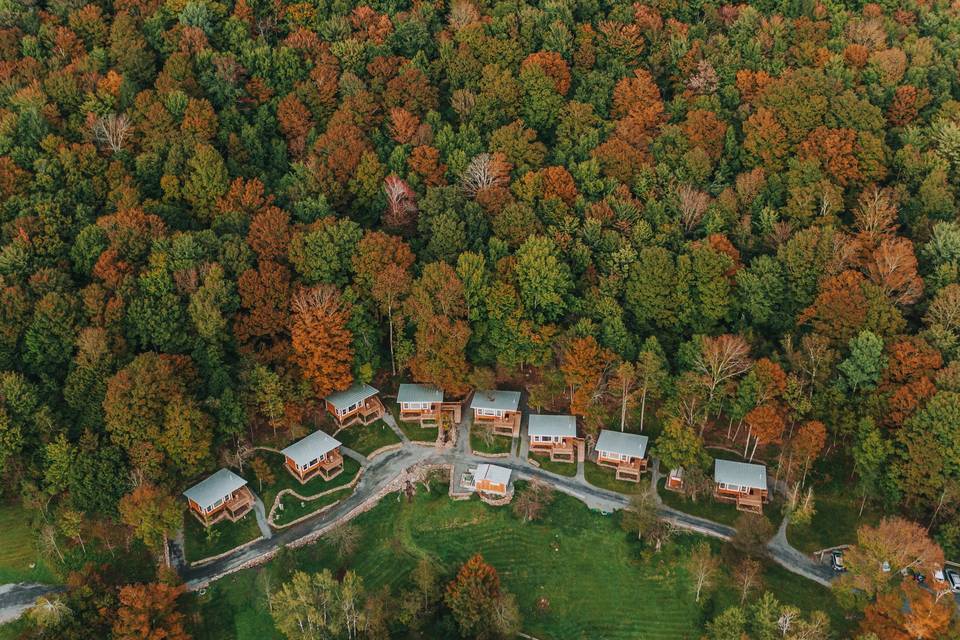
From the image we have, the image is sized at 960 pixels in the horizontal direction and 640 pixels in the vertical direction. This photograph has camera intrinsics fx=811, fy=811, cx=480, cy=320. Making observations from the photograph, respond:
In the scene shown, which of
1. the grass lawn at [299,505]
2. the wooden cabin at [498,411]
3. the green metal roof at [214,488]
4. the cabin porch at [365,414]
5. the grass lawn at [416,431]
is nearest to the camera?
the green metal roof at [214,488]

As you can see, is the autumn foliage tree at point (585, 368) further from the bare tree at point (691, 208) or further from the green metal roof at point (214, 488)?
the green metal roof at point (214, 488)

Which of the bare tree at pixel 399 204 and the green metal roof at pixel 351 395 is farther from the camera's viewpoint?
the bare tree at pixel 399 204

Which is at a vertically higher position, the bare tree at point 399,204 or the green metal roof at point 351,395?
the bare tree at point 399,204

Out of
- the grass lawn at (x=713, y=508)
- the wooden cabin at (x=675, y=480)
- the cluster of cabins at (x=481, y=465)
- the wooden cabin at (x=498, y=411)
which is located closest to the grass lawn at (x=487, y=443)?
the wooden cabin at (x=498, y=411)

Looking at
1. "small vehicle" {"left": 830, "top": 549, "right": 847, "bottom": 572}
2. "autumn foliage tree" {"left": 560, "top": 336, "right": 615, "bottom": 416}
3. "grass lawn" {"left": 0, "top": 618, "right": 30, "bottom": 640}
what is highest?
"autumn foliage tree" {"left": 560, "top": 336, "right": 615, "bottom": 416}

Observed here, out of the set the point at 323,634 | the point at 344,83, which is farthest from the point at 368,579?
the point at 344,83

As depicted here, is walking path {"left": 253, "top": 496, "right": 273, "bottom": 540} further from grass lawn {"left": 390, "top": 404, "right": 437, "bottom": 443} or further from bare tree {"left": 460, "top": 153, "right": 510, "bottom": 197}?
bare tree {"left": 460, "top": 153, "right": 510, "bottom": 197}

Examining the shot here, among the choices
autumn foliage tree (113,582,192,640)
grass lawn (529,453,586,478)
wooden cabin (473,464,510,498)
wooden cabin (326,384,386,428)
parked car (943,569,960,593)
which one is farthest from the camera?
wooden cabin (326,384,386,428)

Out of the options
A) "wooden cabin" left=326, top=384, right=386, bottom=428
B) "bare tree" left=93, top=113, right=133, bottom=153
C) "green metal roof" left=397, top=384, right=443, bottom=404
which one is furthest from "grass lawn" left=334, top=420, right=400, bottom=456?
"bare tree" left=93, top=113, right=133, bottom=153
